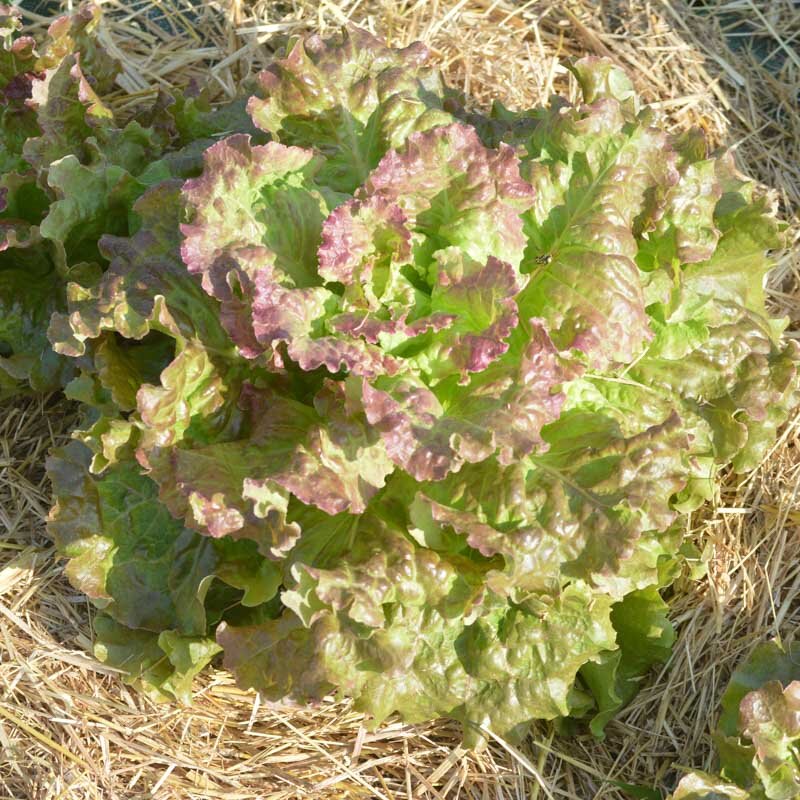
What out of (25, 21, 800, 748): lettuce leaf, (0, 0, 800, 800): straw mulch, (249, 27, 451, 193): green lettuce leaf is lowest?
(0, 0, 800, 800): straw mulch

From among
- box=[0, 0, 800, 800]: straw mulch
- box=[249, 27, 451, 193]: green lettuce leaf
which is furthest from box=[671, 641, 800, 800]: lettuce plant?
box=[249, 27, 451, 193]: green lettuce leaf

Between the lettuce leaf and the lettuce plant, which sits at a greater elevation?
the lettuce leaf

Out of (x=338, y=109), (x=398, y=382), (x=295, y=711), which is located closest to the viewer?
(x=398, y=382)

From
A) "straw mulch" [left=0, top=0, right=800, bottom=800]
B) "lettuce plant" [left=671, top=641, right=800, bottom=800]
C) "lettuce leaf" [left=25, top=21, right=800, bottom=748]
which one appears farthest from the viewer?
"straw mulch" [left=0, top=0, right=800, bottom=800]

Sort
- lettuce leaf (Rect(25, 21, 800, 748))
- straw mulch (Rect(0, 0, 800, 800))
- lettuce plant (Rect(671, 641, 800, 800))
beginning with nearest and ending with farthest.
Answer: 1. lettuce leaf (Rect(25, 21, 800, 748))
2. lettuce plant (Rect(671, 641, 800, 800))
3. straw mulch (Rect(0, 0, 800, 800))

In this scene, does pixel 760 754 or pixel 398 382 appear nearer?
pixel 398 382

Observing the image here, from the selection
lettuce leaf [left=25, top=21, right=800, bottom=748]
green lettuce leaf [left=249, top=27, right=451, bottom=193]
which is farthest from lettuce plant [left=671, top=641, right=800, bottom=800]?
green lettuce leaf [left=249, top=27, right=451, bottom=193]

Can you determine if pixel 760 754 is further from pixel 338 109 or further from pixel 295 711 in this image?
pixel 338 109

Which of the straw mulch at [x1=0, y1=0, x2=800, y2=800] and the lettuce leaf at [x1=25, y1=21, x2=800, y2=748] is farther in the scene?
the straw mulch at [x1=0, y1=0, x2=800, y2=800]

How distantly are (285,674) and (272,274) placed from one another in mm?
1211

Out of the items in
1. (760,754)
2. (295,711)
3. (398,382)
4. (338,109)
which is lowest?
(295,711)

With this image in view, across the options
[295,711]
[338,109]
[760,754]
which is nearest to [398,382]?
[338,109]

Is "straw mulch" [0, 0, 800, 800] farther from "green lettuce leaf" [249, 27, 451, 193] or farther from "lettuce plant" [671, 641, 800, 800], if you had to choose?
"green lettuce leaf" [249, 27, 451, 193]

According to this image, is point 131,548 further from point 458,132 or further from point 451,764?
point 458,132
